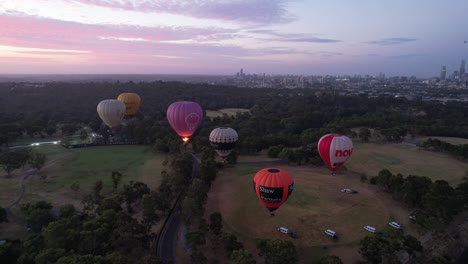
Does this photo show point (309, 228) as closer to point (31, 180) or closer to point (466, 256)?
point (466, 256)

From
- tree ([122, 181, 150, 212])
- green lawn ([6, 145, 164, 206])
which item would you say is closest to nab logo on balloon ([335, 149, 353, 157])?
tree ([122, 181, 150, 212])

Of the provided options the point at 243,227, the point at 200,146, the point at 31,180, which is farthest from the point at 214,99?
the point at 243,227

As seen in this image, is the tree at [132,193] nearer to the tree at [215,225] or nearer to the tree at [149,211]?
the tree at [149,211]

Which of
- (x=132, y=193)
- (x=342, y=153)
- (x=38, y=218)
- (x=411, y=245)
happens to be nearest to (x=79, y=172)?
(x=132, y=193)

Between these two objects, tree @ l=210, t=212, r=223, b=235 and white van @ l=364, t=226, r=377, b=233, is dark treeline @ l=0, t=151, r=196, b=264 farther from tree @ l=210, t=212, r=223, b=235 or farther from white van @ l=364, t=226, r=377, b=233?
white van @ l=364, t=226, r=377, b=233

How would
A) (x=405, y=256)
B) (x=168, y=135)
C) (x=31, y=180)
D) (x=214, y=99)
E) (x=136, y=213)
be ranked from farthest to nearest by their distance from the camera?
(x=214, y=99) < (x=168, y=135) < (x=31, y=180) < (x=136, y=213) < (x=405, y=256)

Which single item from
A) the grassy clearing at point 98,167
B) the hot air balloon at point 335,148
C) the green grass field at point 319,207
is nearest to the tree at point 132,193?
the grassy clearing at point 98,167
